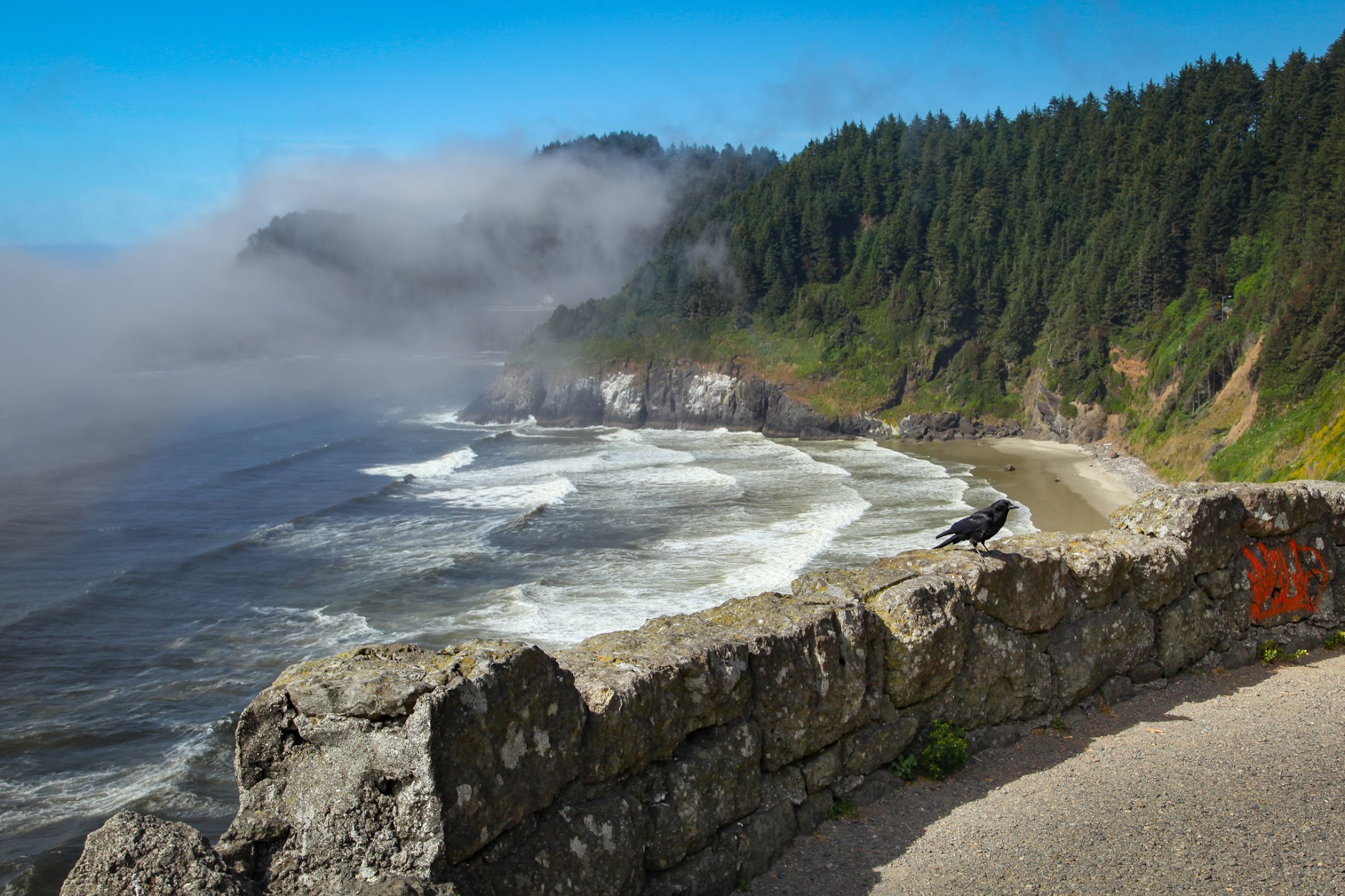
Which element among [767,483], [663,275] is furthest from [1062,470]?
[663,275]

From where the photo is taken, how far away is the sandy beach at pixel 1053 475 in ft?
137

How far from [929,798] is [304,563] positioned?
31.2 meters

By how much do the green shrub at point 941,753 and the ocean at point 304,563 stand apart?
493 inches

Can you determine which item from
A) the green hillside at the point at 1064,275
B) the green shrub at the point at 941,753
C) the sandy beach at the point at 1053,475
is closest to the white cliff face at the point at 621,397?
the green hillside at the point at 1064,275

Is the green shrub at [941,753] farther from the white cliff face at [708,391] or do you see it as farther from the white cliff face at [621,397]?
the white cliff face at [621,397]

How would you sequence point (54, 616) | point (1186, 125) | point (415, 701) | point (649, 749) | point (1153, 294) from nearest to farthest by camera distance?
point (415, 701), point (649, 749), point (54, 616), point (1153, 294), point (1186, 125)

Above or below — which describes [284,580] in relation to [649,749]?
below

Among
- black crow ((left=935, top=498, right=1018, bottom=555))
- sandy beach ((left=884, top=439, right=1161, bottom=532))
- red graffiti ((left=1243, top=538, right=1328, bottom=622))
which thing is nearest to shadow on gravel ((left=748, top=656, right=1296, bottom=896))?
red graffiti ((left=1243, top=538, right=1328, bottom=622))

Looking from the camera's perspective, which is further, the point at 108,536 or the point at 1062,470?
the point at 1062,470

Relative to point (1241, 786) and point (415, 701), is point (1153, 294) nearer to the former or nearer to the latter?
point (1241, 786)

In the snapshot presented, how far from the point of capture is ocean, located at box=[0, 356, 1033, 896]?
735 inches

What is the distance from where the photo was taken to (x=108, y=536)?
1581 inches

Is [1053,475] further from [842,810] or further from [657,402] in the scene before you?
[842,810]

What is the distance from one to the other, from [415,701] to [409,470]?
183 ft
